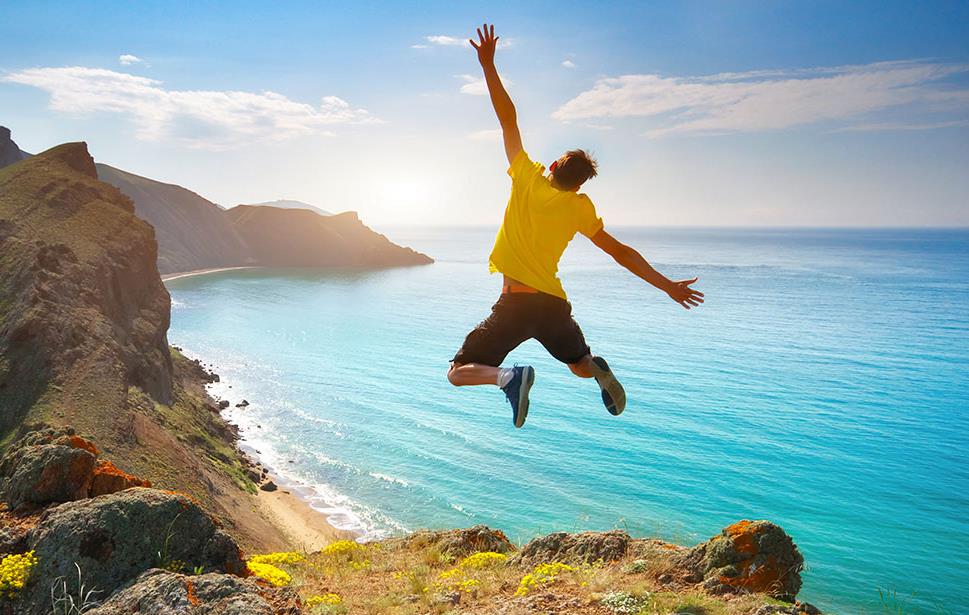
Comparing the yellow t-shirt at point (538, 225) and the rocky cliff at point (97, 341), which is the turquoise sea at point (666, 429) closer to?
the rocky cliff at point (97, 341)

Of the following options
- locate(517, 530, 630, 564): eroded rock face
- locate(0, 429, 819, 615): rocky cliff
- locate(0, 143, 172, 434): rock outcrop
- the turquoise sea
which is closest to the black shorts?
locate(0, 429, 819, 615): rocky cliff

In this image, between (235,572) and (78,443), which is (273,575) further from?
(78,443)

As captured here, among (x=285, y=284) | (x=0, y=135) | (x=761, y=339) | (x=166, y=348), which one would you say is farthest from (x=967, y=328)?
(x=0, y=135)

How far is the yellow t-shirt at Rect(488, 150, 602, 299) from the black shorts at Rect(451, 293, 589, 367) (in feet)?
0.47

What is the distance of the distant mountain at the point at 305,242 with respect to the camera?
15175 cm

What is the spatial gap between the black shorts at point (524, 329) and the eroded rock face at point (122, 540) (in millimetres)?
3111

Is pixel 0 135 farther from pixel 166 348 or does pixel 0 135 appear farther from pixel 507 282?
pixel 507 282

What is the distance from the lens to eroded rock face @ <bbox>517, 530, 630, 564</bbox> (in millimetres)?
7920

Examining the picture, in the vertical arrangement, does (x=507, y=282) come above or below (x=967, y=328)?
below

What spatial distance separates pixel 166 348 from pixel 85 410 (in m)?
16.4

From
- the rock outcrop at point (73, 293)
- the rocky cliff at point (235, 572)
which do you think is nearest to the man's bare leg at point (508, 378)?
the rocky cliff at point (235, 572)

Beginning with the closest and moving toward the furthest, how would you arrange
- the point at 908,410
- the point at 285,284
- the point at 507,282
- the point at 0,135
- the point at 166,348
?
the point at 507,282, the point at 166,348, the point at 908,410, the point at 0,135, the point at 285,284

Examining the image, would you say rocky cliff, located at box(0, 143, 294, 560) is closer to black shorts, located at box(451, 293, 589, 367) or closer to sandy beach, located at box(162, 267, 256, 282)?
black shorts, located at box(451, 293, 589, 367)

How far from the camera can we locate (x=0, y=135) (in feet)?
293
